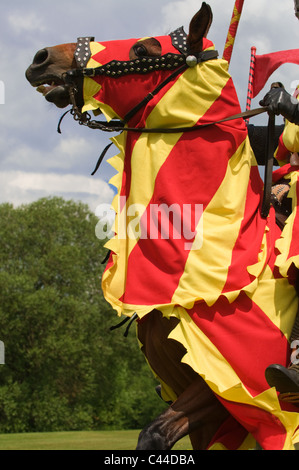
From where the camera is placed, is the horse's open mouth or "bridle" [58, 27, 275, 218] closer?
"bridle" [58, 27, 275, 218]

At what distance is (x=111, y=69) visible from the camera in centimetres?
388

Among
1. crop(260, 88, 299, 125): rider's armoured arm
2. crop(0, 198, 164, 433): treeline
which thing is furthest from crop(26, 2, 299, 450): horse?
crop(0, 198, 164, 433): treeline

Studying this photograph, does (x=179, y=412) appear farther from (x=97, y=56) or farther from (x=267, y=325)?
(x=97, y=56)

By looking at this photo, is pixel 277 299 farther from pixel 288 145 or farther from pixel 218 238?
pixel 288 145

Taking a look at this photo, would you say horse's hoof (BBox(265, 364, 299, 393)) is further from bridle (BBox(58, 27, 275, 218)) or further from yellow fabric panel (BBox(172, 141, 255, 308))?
bridle (BBox(58, 27, 275, 218))

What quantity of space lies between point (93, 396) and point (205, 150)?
32980 mm

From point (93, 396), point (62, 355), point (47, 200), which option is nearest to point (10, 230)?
point (47, 200)

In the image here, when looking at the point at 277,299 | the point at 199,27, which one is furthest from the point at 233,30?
the point at 277,299

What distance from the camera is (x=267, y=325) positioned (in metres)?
3.57

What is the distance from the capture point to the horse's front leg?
330cm

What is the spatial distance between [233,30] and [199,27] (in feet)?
3.65

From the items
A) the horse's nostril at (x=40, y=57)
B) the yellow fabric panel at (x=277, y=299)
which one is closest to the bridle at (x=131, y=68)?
the horse's nostril at (x=40, y=57)

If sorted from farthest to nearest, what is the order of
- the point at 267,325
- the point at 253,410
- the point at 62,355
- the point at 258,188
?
the point at 62,355 → the point at 258,188 → the point at 267,325 → the point at 253,410

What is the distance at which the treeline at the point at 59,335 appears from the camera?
31.3 m
